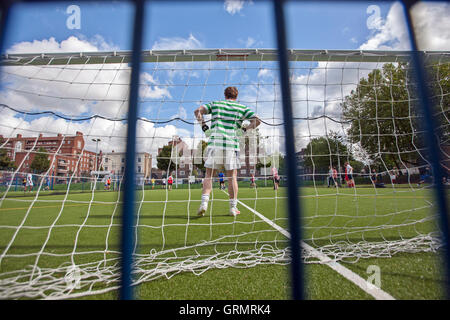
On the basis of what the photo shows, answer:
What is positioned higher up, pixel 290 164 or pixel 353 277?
pixel 290 164

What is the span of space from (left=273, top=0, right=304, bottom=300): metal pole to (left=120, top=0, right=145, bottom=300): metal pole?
45cm

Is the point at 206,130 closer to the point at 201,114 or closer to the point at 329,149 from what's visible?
the point at 201,114

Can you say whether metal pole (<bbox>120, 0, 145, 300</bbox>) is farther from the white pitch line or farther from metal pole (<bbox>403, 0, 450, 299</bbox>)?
metal pole (<bbox>403, 0, 450, 299</bbox>)

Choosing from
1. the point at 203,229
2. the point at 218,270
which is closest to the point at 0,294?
the point at 218,270

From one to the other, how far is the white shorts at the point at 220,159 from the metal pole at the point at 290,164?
2057mm

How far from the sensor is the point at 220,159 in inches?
106

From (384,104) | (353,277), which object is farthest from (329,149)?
(384,104)

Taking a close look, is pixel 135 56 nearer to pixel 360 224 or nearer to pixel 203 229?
pixel 203 229

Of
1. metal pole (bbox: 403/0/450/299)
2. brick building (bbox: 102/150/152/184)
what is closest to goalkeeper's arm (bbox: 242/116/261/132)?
brick building (bbox: 102/150/152/184)

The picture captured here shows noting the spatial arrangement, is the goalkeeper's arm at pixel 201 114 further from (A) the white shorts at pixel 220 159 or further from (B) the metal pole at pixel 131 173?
(B) the metal pole at pixel 131 173

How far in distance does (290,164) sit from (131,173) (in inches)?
18.8
